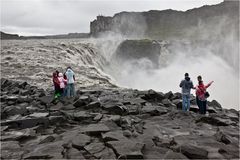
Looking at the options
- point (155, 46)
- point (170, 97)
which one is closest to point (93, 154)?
point (170, 97)

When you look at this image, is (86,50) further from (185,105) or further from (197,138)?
(197,138)

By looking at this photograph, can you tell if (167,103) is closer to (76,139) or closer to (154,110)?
(154,110)

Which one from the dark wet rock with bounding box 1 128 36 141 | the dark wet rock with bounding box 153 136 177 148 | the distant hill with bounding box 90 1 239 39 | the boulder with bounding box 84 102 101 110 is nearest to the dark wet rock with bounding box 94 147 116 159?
the dark wet rock with bounding box 153 136 177 148

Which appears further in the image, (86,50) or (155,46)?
(155,46)

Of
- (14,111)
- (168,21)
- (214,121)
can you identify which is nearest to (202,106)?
(214,121)

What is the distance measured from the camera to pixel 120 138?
8.01m

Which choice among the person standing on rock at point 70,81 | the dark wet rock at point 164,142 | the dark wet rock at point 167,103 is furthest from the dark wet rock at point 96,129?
the person standing on rock at point 70,81

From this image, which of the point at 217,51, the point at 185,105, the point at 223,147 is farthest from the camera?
the point at 217,51

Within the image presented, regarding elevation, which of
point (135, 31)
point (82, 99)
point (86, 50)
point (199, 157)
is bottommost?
point (199, 157)

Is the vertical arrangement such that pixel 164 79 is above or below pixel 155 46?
below

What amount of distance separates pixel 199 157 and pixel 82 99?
21.8ft

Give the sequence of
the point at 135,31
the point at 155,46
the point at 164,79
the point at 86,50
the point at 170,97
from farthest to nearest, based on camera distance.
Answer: the point at 135,31, the point at 155,46, the point at 164,79, the point at 86,50, the point at 170,97

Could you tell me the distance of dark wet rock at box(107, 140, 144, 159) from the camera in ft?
22.7

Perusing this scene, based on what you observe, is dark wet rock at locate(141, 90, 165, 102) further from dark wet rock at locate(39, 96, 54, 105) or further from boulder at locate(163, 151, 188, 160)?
boulder at locate(163, 151, 188, 160)
